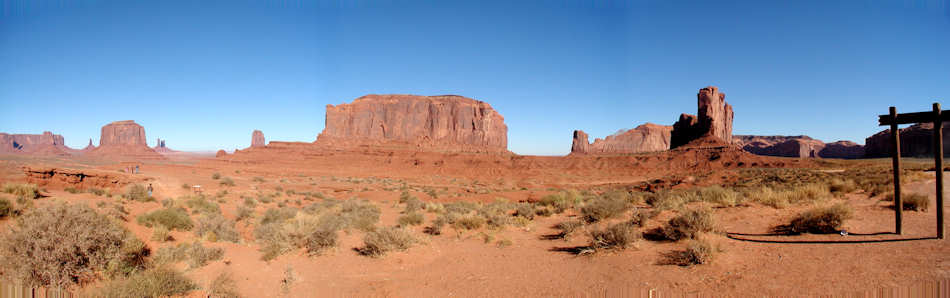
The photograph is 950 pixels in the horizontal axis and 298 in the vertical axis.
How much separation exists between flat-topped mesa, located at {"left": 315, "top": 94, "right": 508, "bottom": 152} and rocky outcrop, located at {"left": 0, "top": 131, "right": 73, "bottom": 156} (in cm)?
10227

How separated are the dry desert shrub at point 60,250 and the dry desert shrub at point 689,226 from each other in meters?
8.77

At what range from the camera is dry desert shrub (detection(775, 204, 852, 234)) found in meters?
6.64

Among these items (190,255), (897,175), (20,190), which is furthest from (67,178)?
(897,175)

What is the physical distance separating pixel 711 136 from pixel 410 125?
71.8 metres

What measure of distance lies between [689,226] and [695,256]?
1692 millimetres

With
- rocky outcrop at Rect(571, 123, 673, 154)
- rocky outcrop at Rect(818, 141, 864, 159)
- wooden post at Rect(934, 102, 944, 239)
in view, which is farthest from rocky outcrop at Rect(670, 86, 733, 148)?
wooden post at Rect(934, 102, 944, 239)

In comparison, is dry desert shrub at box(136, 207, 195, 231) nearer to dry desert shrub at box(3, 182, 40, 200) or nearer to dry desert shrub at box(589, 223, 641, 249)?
dry desert shrub at box(3, 182, 40, 200)

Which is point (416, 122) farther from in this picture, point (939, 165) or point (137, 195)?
point (939, 165)

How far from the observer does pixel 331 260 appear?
24.3 feet

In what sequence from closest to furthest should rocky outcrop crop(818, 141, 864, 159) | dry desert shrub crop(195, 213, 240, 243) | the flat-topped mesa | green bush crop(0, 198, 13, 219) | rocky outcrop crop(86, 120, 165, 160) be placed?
1. green bush crop(0, 198, 13, 219)
2. dry desert shrub crop(195, 213, 240, 243)
3. rocky outcrop crop(818, 141, 864, 159)
4. the flat-topped mesa
5. rocky outcrop crop(86, 120, 165, 160)

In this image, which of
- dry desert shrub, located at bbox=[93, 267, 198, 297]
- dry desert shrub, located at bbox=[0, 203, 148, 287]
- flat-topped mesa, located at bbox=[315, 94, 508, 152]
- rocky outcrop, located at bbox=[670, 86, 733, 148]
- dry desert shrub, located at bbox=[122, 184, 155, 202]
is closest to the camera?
dry desert shrub, located at bbox=[93, 267, 198, 297]

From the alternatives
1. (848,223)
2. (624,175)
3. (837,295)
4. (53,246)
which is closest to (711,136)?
(624,175)

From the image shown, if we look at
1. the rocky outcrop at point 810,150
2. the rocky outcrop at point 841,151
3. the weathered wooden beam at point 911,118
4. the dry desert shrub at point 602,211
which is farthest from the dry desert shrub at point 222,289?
the rocky outcrop at point 841,151

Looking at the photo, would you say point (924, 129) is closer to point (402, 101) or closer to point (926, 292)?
point (926, 292)
